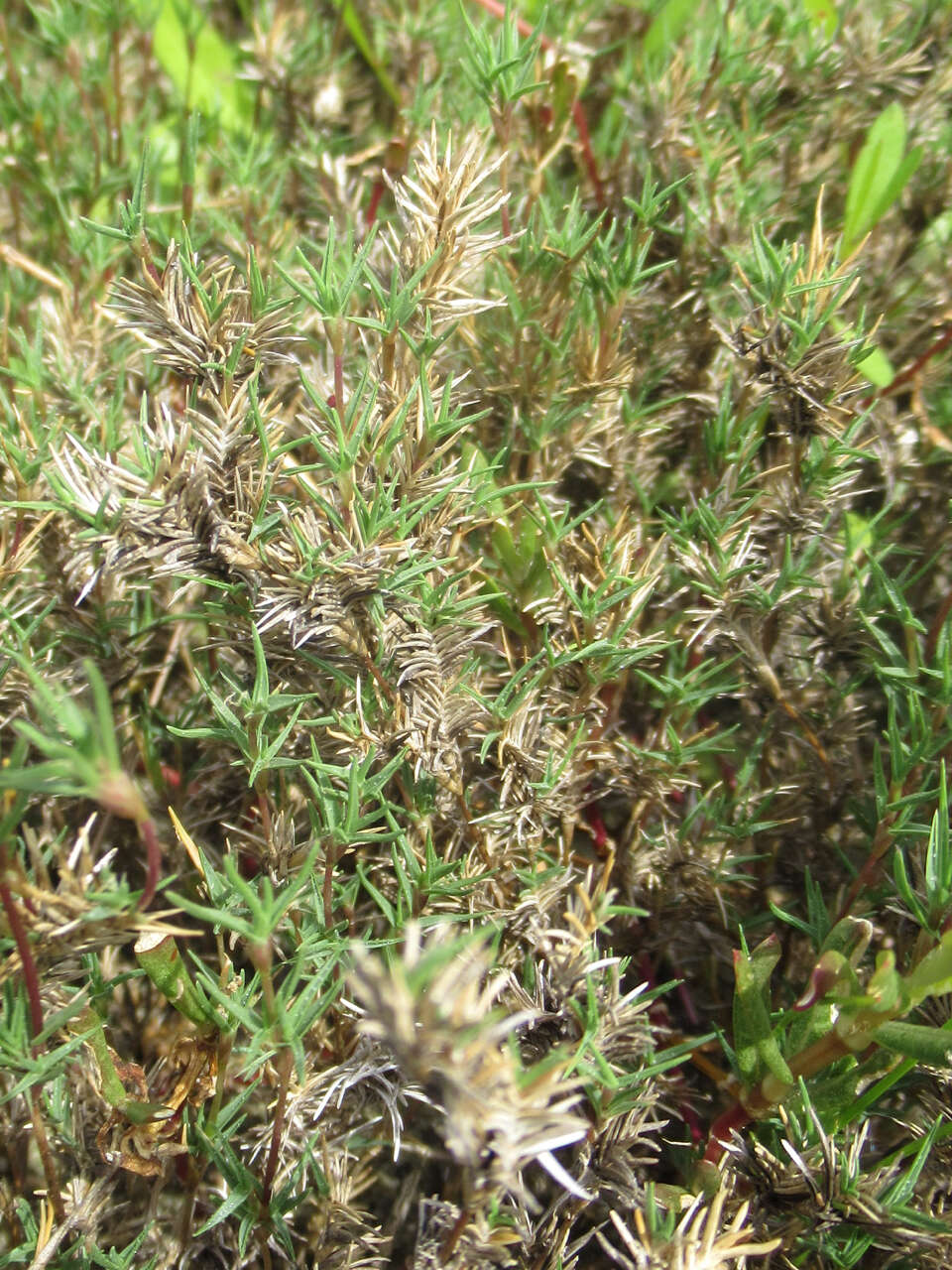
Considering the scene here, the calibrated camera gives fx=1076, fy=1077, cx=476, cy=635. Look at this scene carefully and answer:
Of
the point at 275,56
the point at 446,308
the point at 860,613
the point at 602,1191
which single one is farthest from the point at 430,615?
the point at 275,56

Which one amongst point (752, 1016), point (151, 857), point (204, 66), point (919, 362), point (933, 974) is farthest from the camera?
point (204, 66)

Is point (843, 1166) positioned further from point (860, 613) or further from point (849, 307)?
point (849, 307)

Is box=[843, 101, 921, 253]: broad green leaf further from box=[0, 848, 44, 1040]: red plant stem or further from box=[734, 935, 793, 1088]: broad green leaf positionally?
box=[0, 848, 44, 1040]: red plant stem

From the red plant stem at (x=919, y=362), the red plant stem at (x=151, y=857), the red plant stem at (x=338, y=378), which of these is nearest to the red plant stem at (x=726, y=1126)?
the red plant stem at (x=151, y=857)

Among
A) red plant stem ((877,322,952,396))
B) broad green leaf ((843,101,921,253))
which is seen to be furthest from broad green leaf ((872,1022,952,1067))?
broad green leaf ((843,101,921,253))

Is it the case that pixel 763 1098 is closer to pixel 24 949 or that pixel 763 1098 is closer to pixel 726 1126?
pixel 726 1126

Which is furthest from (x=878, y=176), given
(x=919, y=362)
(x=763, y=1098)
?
(x=763, y=1098)

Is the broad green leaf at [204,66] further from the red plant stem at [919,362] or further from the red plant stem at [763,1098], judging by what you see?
the red plant stem at [763,1098]
